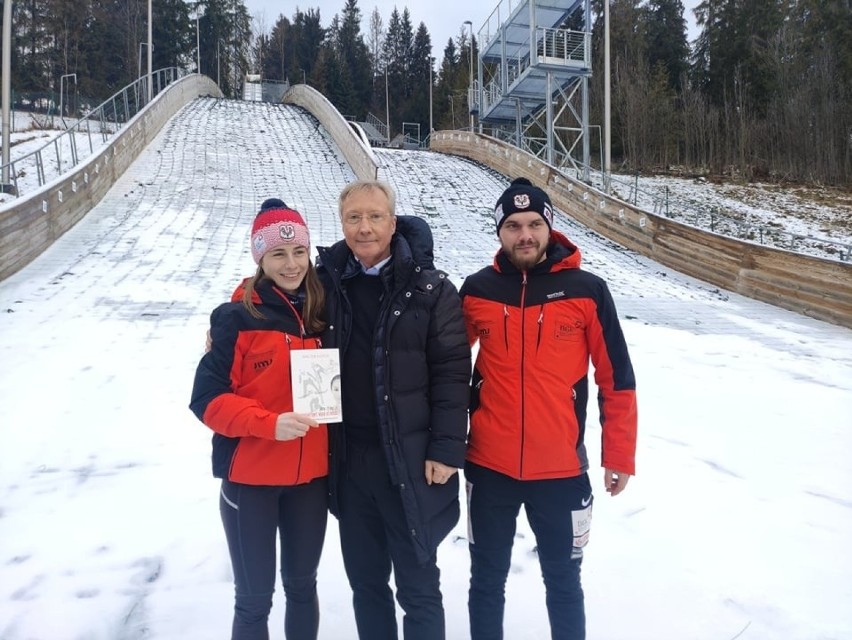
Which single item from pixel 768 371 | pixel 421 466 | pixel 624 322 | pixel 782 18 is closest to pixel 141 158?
pixel 624 322

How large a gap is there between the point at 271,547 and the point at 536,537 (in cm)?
99

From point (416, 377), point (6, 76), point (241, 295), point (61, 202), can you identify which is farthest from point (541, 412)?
point (6, 76)

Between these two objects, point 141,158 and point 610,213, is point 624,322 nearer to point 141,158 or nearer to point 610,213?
point 610,213

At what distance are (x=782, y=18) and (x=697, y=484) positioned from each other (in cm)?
4756

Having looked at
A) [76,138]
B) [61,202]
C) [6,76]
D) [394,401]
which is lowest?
[394,401]

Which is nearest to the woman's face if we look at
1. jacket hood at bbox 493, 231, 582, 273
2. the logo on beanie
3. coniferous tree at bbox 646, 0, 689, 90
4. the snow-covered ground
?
jacket hood at bbox 493, 231, 582, 273

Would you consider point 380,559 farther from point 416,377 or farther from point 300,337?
point 300,337

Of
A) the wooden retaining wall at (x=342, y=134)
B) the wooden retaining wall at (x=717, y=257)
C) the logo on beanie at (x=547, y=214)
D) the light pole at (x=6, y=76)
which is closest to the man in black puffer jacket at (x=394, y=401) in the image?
the logo on beanie at (x=547, y=214)

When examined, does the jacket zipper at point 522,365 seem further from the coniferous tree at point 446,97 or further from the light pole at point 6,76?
the coniferous tree at point 446,97

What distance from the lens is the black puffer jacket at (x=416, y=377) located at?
80.5 inches

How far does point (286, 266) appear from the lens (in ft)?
7.09

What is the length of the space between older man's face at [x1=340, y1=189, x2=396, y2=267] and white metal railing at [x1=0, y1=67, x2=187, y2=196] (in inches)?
467

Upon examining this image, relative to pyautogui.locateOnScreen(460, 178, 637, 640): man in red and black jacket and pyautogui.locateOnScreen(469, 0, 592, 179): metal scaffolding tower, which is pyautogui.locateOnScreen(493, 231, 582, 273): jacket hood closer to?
pyautogui.locateOnScreen(460, 178, 637, 640): man in red and black jacket

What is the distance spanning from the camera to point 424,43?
77.9 metres
